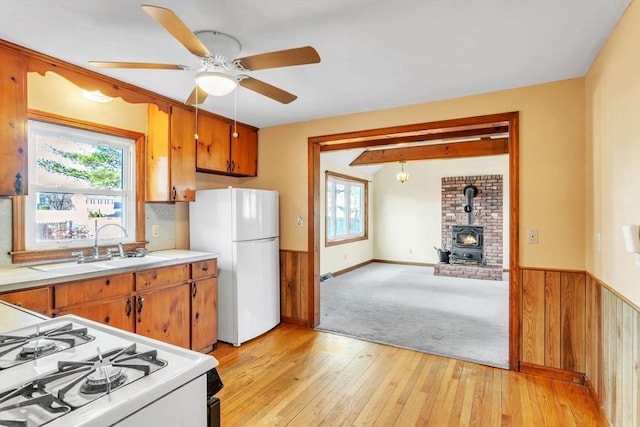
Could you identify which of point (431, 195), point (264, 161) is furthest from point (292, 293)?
point (431, 195)

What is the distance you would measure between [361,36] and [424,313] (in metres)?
3.50

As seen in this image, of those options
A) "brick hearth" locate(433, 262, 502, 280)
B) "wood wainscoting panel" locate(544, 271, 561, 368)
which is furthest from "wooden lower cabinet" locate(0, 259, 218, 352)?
"brick hearth" locate(433, 262, 502, 280)

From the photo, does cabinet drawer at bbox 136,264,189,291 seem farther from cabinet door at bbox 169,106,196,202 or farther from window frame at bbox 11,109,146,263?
cabinet door at bbox 169,106,196,202

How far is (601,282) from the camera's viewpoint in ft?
7.42

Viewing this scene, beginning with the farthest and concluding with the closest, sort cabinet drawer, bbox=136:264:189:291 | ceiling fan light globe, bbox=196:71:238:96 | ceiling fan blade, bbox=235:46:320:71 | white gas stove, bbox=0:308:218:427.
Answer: cabinet drawer, bbox=136:264:189:291 < ceiling fan light globe, bbox=196:71:238:96 < ceiling fan blade, bbox=235:46:320:71 < white gas stove, bbox=0:308:218:427

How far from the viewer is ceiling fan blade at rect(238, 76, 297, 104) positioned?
2.08 m

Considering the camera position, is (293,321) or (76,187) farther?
(293,321)

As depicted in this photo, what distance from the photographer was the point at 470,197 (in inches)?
295

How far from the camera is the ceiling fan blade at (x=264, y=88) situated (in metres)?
2.08

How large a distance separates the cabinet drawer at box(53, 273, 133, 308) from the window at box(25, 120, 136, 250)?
2.21ft

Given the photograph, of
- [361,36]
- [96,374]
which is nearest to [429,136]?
[361,36]

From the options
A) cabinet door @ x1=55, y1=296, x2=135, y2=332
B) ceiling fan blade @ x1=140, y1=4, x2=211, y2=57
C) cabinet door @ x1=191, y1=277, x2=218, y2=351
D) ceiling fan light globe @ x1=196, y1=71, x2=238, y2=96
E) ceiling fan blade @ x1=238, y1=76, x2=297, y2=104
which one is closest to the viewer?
ceiling fan blade @ x1=140, y1=4, x2=211, y2=57

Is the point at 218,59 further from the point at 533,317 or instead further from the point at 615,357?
the point at 533,317

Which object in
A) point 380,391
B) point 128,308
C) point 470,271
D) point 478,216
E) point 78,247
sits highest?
point 478,216
